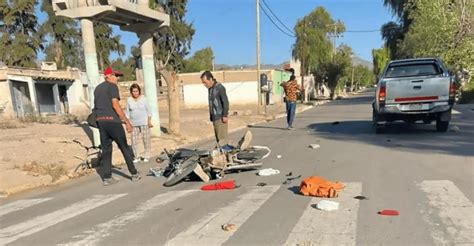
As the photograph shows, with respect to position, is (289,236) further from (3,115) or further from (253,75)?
(253,75)

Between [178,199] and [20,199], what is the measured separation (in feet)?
9.77

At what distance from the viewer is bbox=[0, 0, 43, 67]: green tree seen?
4438 centimetres

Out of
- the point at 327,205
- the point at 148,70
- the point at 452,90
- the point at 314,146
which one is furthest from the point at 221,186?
the point at 148,70

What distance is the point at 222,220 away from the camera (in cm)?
502

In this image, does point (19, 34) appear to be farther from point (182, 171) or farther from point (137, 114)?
point (182, 171)

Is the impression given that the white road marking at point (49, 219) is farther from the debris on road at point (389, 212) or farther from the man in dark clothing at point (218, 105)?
the debris on road at point (389, 212)

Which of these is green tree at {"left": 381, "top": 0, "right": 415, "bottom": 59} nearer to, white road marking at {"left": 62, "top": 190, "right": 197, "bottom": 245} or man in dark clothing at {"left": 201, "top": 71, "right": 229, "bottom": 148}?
man in dark clothing at {"left": 201, "top": 71, "right": 229, "bottom": 148}

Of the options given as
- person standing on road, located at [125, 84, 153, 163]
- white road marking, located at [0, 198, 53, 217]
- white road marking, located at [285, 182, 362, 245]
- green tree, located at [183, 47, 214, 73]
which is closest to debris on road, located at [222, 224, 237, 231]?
white road marking, located at [285, 182, 362, 245]

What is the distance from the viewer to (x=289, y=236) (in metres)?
4.33

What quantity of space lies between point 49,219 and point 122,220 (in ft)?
3.61

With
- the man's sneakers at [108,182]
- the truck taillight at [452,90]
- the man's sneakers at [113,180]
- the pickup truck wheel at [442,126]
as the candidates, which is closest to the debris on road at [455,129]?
the pickup truck wheel at [442,126]

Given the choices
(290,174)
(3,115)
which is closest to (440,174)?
(290,174)

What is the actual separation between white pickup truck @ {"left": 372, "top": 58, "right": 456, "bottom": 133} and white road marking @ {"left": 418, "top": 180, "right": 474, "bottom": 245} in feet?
17.9

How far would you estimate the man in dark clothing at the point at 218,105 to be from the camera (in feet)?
29.8
